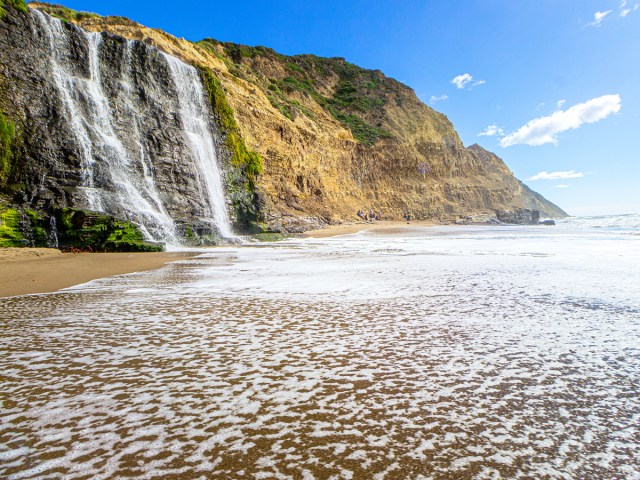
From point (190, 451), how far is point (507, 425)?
1.08 m

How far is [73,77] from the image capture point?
14547 mm

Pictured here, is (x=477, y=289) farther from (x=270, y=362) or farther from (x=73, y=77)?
(x=73, y=77)

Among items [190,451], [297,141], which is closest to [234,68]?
[297,141]

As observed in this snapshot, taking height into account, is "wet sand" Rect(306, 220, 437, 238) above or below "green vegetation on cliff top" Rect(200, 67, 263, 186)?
below

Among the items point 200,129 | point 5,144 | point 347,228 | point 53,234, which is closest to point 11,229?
point 53,234

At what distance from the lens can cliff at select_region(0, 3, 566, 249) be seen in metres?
12.5

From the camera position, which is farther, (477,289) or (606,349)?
(477,289)

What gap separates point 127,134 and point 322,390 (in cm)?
1641

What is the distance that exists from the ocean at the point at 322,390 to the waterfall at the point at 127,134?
1110 centimetres

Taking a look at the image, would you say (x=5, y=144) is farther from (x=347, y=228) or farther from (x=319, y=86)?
(x=319, y=86)

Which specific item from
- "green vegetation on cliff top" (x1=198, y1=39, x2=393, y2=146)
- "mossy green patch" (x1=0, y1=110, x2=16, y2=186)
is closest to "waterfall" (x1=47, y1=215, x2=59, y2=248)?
"mossy green patch" (x1=0, y1=110, x2=16, y2=186)

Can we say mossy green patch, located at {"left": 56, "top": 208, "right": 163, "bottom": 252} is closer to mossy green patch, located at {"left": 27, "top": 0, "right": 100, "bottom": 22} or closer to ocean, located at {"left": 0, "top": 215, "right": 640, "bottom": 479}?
ocean, located at {"left": 0, "top": 215, "right": 640, "bottom": 479}

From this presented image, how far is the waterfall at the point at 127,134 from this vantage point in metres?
13.2

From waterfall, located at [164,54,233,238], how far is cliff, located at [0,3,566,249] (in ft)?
1.74
